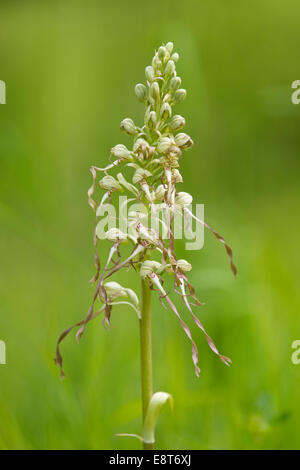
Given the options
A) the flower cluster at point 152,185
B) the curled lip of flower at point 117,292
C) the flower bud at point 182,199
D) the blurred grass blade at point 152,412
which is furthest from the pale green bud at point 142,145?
the blurred grass blade at point 152,412

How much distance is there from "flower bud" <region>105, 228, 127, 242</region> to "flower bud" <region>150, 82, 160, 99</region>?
9.1 inches

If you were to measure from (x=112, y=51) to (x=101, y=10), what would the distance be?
0.46m

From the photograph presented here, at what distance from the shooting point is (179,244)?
173 cm

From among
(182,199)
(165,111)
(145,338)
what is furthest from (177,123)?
(145,338)

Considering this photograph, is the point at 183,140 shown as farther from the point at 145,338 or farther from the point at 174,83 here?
the point at 145,338

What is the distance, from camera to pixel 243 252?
88.9 inches

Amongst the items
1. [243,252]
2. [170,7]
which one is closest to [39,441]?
[243,252]

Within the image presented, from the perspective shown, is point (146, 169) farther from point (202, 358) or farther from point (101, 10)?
point (101, 10)

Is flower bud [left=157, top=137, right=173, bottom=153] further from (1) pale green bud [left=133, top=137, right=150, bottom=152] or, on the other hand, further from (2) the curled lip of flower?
(2) the curled lip of flower

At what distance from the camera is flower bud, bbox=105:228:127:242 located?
0.92 metres

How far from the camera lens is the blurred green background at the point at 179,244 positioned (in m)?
1.46

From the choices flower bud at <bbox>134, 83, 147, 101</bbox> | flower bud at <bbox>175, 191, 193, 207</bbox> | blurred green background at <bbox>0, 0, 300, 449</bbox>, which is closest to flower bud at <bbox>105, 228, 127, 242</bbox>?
flower bud at <bbox>175, 191, 193, 207</bbox>

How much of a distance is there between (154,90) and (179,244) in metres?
0.87

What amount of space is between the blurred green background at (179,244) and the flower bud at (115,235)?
1.83ft
